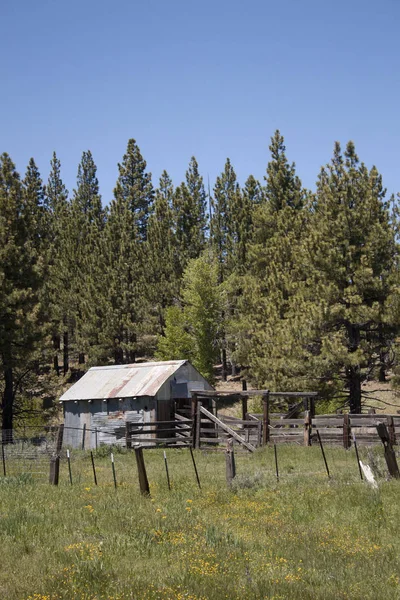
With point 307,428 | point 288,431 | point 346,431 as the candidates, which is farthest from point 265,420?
point 346,431

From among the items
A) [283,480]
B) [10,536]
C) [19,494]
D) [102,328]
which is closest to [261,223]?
[102,328]

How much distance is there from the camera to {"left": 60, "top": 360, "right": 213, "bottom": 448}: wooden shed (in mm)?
30656

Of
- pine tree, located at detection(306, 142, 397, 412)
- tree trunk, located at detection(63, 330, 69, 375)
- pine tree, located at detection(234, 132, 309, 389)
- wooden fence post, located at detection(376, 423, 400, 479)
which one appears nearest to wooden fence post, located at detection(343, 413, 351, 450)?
A: pine tree, located at detection(306, 142, 397, 412)

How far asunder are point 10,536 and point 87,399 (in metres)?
21.9

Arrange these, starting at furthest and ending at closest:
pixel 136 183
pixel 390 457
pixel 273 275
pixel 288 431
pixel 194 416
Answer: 1. pixel 136 183
2. pixel 273 275
3. pixel 194 416
4. pixel 288 431
5. pixel 390 457

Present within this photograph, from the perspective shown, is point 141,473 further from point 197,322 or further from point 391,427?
point 197,322

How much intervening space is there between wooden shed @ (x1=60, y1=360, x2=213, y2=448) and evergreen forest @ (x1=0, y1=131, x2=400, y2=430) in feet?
12.1

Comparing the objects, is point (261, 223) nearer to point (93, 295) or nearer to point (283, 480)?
point (93, 295)

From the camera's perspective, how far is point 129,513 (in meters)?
12.2

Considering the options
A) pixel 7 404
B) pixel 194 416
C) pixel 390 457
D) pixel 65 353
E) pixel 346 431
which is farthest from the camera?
pixel 65 353

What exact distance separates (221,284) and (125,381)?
786 inches

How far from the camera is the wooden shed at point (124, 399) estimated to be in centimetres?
3066

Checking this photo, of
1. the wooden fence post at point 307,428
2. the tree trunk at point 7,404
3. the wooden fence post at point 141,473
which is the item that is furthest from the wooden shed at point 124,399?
the wooden fence post at point 141,473

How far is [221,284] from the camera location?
5106 cm
